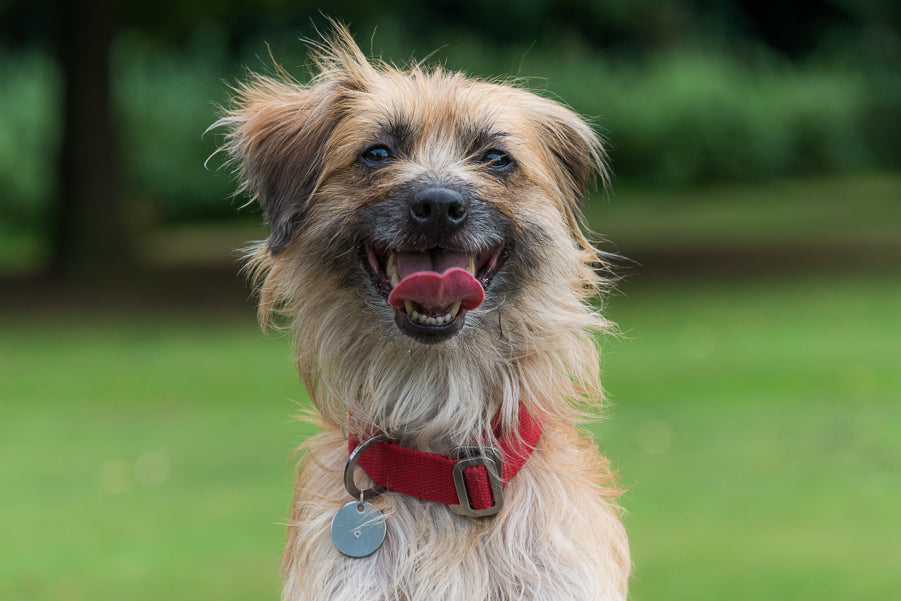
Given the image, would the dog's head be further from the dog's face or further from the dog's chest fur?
the dog's chest fur

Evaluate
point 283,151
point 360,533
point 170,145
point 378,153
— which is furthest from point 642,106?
point 360,533

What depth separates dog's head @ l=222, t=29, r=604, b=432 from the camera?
4.14 metres

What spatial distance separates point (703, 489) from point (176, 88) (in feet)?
99.6

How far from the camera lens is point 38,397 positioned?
1308 cm

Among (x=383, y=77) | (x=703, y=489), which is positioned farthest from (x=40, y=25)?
(x=383, y=77)

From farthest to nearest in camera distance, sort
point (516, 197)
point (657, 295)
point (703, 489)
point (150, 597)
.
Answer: point (657, 295), point (703, 489), point (150, 597), point (516, 197)

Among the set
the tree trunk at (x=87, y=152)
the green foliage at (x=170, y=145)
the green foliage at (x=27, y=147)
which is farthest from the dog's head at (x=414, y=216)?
the green foliage at (x=170, y=145)

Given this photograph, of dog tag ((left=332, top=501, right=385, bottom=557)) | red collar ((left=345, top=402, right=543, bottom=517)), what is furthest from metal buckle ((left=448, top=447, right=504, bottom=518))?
dog tag ((left=332, top=501, right=385, bottom=557))

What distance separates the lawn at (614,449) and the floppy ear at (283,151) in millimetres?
1027

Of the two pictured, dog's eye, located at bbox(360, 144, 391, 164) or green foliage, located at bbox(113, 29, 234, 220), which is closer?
dog's eye, located at bbox(360, 144, 391, 164)

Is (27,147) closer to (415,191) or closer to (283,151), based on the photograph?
(283,151)

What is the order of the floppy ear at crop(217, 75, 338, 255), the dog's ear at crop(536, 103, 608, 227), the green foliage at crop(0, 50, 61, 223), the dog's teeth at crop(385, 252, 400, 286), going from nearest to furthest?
1. the dog's teeth at crop(385, 252, 400, 286)
2. the floppy ear at crop(217, 75, 338, 255)
3. the dog's ear at crop(536, 103, 608, 227)
4. the green foliage at crop(0, 50, 61, 223)

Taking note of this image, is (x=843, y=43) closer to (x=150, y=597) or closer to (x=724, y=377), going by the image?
(x=724, y=377)

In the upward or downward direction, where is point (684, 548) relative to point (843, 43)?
downward
